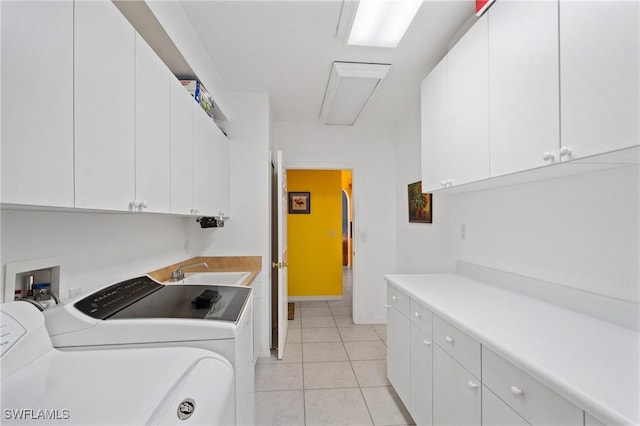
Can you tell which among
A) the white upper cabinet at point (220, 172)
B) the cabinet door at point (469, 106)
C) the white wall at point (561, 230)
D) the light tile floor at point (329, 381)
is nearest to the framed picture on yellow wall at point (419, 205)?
the white wall at point (561, 230)

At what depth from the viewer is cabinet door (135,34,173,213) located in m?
1.22

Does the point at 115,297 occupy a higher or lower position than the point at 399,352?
higher

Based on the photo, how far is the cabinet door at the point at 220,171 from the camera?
7.72ft

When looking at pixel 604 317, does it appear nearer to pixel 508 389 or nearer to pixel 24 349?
pixel 508 389

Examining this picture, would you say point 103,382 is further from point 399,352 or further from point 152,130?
point 399,352

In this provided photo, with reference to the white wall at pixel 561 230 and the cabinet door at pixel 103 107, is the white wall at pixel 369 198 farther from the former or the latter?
the cabinet door at pixel 103 107

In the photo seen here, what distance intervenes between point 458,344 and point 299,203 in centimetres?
401

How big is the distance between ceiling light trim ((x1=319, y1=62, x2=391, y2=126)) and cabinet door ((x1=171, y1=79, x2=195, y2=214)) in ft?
4.05

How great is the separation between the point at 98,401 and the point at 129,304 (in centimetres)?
65

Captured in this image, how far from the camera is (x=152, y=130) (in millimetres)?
1331

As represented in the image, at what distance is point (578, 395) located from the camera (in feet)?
2.39

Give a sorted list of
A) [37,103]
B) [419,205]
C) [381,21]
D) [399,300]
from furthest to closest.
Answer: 1. [419,205]
2. [399,300]
3. [381,21]
4. [37,103]

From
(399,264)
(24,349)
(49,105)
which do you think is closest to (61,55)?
(49,105)

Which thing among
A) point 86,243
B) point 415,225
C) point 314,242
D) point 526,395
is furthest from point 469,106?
point 314,242
